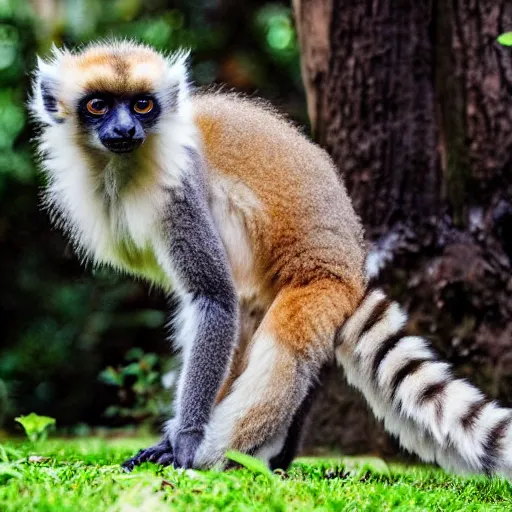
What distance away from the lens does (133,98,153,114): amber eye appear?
5.26 meters

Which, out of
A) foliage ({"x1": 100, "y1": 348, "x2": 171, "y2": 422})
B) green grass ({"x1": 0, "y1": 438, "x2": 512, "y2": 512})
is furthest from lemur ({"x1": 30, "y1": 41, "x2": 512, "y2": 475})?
foliage ({"x1": 100, "y1": 348, "x2": 171, "y2": 422})

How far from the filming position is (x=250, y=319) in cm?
579

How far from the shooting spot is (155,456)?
5.10 meters

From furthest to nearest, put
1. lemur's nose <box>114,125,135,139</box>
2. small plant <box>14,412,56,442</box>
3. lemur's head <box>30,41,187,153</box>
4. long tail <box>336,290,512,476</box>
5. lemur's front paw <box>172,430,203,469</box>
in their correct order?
small plant <box>14,412,56,442</box>
lemur's head <box>30,41,187,153</box>
lemur's nose <box>114,125,135,139</box>
lemur's front paw <box>172,430,203,469</box>
long tail <box>336,290,512,476</box>

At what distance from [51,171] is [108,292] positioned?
5242 mm

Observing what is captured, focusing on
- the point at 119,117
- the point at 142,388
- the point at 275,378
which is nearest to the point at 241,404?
the point at 275,378

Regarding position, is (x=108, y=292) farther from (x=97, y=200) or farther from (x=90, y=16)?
(x=97, y=200)

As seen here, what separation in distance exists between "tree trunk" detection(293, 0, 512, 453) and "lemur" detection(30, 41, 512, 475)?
1334mm

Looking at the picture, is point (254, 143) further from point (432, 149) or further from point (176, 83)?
point (432, 149)

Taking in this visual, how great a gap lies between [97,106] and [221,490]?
106 inches

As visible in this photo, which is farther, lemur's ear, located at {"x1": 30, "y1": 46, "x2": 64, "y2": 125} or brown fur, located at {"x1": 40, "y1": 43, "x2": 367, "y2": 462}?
lemur's ear, located at {"x1": 30, "y1": 46, "x2": 64, "y2": 125}

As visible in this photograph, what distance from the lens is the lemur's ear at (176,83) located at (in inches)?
217

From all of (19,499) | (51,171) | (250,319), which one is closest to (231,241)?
(250,319)

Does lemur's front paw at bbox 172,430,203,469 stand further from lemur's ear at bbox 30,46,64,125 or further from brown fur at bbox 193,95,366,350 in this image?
lemur's ear at bbox 30,46,64,125
